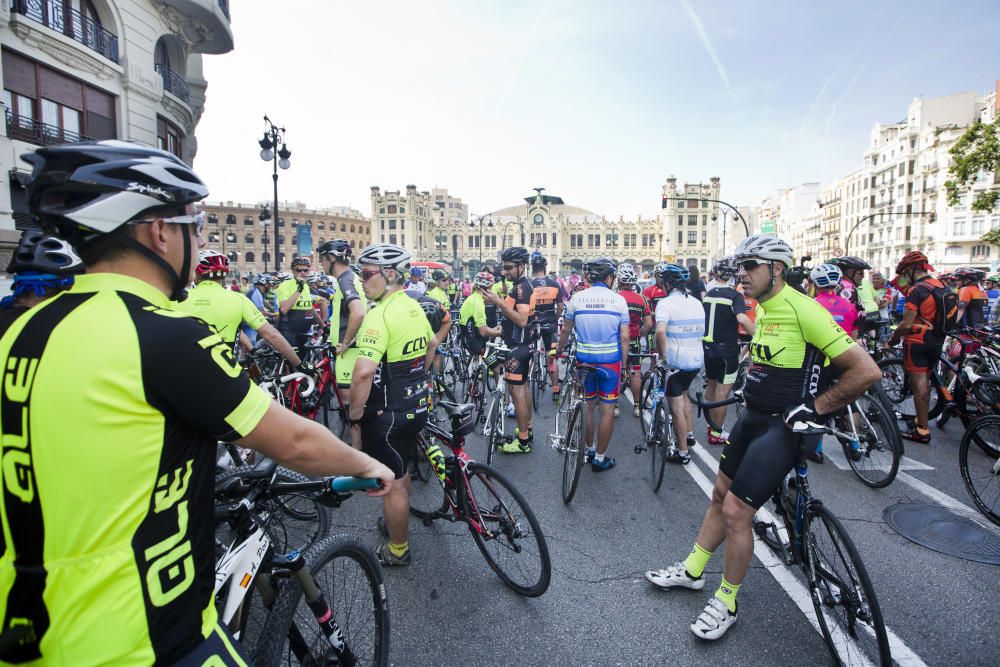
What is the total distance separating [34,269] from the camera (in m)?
2.77

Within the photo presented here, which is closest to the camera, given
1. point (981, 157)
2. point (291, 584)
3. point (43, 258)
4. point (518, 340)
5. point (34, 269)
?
point (291, 584)

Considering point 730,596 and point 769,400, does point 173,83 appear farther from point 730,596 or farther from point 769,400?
point 730,596

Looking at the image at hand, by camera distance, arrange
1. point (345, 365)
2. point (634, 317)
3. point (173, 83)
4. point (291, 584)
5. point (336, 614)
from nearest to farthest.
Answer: point (291, 584), point (336, 614), point (345, 365), point (634, 317), point (173, 83)

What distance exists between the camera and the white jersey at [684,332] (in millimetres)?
6215

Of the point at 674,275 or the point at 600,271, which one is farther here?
the point at 674,275

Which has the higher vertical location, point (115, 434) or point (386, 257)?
point (386, 257)

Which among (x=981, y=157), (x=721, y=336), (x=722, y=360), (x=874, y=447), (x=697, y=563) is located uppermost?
(x=981, y=157)

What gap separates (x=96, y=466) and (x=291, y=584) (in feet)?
4.17

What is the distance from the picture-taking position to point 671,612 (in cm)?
341

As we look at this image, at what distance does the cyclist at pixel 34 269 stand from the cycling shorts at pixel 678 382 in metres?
5.43

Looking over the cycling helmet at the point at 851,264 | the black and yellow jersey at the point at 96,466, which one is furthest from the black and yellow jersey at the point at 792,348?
the cycling helmet at the point at 851,264

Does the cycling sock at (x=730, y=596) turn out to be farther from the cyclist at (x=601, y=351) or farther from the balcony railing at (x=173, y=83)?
the balcony railing at (x=173, y=83)

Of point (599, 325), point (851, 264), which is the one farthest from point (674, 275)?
point (851, 264)

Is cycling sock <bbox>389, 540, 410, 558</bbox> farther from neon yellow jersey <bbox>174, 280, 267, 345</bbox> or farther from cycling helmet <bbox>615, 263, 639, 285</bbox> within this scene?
cycling helmet <bbox>615, 263, 639, 285</bbox>
